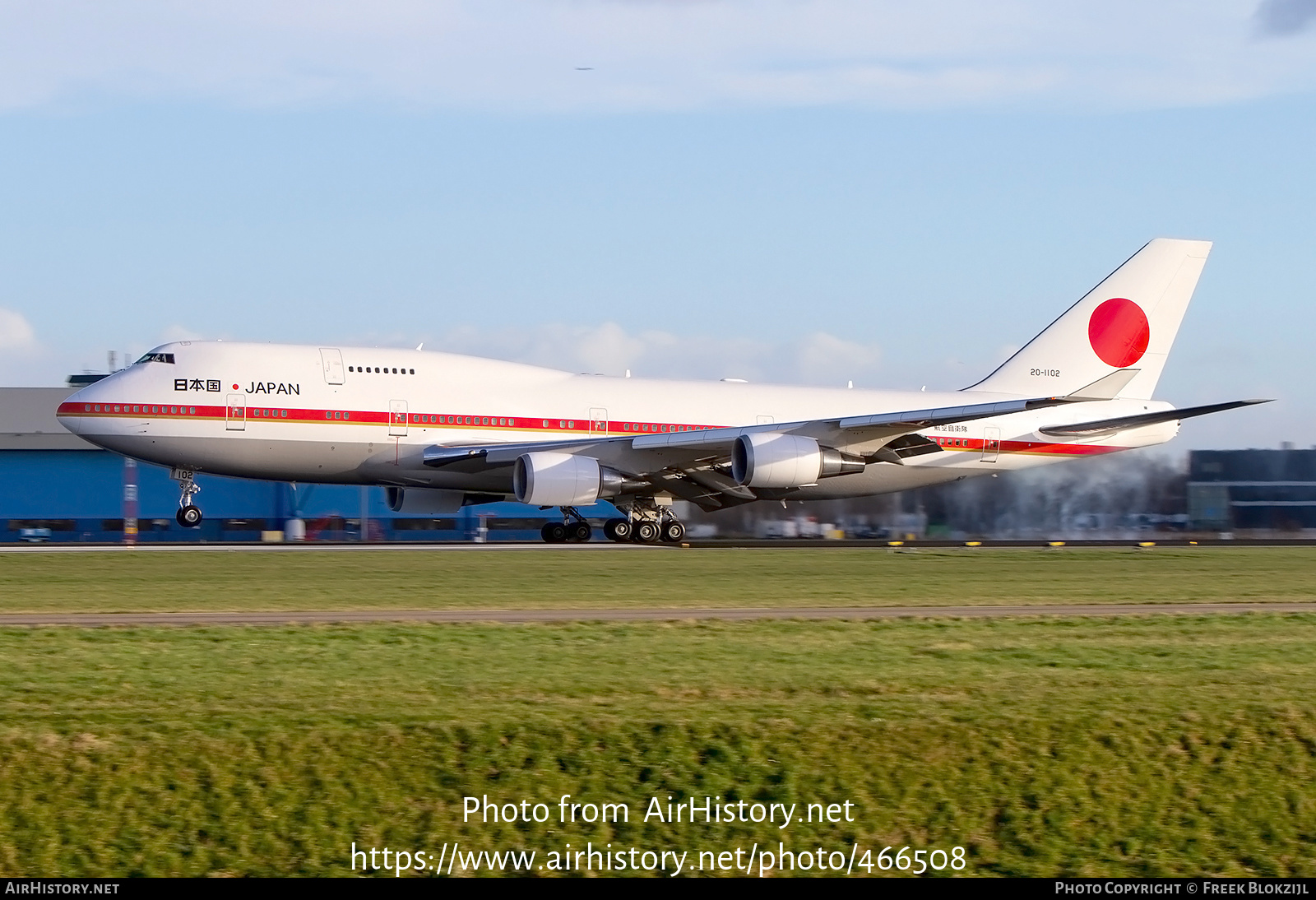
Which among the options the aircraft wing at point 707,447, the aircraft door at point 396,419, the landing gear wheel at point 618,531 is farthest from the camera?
the landing gear wheel at point 618,531

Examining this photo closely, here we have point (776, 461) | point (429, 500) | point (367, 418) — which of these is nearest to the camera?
point (776, 461)

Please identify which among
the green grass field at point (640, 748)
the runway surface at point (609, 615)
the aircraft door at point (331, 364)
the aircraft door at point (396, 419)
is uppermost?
the aircraft door at point (331, 364)

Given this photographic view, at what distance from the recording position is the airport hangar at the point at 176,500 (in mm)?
56281

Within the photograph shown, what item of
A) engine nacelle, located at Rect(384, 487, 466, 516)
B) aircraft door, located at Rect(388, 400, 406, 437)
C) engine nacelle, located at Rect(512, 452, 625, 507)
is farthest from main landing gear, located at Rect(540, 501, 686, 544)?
aircraft door, located at Rect(388, 400, 406, 437)

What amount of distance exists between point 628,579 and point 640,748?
15.4 meters

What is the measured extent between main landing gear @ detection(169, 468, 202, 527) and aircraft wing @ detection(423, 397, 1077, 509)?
631cm

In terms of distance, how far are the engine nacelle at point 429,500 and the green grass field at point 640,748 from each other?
23.9m

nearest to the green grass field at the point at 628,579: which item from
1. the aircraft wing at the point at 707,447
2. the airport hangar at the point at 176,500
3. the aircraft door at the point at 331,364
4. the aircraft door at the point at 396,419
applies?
the aircraft wing at the point at 707,447

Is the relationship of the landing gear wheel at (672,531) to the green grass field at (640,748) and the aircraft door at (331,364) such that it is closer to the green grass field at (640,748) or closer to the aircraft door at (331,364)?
the aircraft door at (331,364)

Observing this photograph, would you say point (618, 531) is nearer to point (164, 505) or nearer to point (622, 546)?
point (622, 546)

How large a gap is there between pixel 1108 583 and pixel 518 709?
17958 mm

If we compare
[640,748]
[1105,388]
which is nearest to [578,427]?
[1105,388]

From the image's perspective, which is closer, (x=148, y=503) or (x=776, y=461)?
(x=776, y=461)

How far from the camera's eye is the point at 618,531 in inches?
1598
